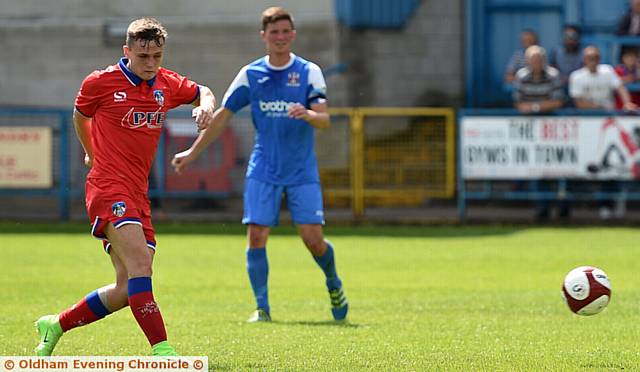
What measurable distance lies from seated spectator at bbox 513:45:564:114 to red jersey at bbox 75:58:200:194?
1177 cm

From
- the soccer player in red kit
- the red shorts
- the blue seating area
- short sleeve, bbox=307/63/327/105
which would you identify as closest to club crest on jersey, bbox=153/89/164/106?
the soccer player in red kit

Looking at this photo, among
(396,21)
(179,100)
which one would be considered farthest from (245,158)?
(179,100)

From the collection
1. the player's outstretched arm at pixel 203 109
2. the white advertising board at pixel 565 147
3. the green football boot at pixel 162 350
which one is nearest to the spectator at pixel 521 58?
the white advertising board at pixel 565 147

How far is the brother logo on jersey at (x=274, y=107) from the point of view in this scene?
428 inches

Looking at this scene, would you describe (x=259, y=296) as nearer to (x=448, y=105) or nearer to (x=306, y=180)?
(x=306, y=180)

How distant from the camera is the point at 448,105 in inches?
876

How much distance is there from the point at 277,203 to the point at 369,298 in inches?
77.2

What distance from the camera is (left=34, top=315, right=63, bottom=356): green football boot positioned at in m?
8.28

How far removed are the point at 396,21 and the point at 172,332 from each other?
42.3ft

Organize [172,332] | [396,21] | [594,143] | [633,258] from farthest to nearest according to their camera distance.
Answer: [396,21], [594,143], [633,258], [172,332]

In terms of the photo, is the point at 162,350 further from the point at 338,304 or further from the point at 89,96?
the point at 338,304

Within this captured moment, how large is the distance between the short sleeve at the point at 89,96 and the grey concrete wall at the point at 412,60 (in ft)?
45.0

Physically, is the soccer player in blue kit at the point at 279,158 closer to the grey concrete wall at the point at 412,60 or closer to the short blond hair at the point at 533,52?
the short blond hair at the point at 533,52

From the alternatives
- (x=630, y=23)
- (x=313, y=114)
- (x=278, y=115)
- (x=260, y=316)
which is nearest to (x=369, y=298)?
(x=260, y=316)
